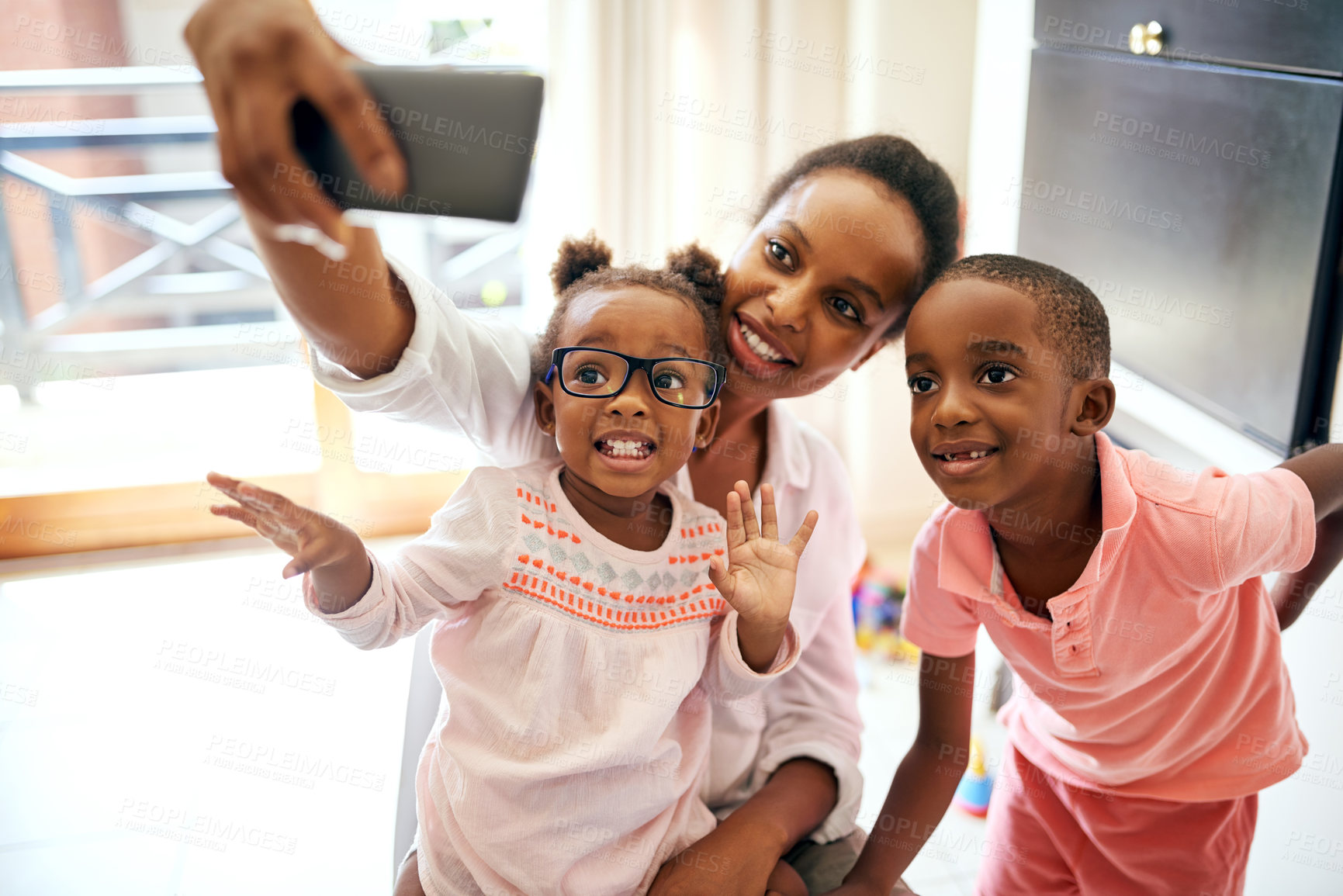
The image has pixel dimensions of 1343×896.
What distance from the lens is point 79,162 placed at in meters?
2.73

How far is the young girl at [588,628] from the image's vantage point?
A: 0.99m

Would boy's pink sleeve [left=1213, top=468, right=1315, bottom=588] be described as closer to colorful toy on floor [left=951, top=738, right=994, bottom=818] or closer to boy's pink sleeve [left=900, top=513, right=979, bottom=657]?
boy's pink sleeve [left=900, top=513, right=979, bottom=657]

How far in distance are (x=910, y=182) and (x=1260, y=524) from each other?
1.79 feet

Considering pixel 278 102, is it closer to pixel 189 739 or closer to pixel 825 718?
pixel 825 718

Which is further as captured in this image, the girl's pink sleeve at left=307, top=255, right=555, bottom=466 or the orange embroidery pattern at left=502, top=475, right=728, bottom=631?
the orange embroidery pattern at left=502, top=475, right=728, bottom=631

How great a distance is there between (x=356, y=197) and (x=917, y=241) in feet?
2.47

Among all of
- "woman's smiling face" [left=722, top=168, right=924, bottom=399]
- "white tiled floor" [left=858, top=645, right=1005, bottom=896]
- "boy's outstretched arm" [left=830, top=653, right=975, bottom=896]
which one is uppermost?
"woman's smiling face" [left=722, top=168, right=924, bottom=399]

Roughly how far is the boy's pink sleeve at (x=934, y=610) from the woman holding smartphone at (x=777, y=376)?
4.9 inches

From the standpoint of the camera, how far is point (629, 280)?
1.12 m

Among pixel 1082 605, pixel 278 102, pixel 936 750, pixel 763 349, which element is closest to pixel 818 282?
pixel 763 349

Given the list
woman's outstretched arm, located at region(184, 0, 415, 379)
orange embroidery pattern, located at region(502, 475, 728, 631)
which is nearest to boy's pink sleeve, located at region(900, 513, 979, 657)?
orange embroidery pattern, located at region(502, 475, 728, 631)

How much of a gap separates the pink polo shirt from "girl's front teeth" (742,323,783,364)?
256mm

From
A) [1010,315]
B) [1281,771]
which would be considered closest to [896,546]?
[1281,771]

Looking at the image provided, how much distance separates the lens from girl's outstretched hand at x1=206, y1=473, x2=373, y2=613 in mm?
838
